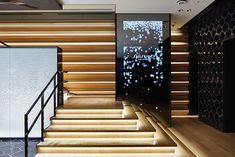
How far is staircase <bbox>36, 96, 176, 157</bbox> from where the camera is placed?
4301mm

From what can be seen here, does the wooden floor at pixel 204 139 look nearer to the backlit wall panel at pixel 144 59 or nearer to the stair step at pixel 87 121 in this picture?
the backlit wall panel at pixel 144 59

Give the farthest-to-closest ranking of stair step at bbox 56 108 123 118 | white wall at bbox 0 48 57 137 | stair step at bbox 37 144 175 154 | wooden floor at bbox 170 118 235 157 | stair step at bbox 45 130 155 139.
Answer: white wall at bbox 0 48 57 137, stair step at bbox 56 108 123 118, stair step at bbox 45 130 155 139, wooden floor at bbox 170 118 235 157, stair step at bbox 37 144 175 154

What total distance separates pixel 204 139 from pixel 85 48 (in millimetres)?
4668

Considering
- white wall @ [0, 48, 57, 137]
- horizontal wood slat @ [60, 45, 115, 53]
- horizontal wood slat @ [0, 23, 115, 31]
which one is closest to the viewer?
white wall @ [0, 48, 57, 137]

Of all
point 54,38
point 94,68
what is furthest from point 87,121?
point 54,38

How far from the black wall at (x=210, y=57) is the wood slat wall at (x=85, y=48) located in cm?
39

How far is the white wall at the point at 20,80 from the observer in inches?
260

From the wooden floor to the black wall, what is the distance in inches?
12.9

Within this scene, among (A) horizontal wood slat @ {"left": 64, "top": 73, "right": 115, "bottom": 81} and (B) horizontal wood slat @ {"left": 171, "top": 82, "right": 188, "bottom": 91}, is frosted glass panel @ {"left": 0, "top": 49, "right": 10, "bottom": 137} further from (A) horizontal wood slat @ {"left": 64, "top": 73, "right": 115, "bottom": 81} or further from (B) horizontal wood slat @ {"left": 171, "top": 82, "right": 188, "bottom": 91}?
(B) horizontal wood slat @ {"left": 171, "top": 82, "right": 188, "bottom": 91}

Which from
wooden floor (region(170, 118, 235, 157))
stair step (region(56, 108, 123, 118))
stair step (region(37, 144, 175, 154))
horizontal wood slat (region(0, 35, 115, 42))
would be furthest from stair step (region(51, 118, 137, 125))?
horizontal wood slat (region(0, 35, 115, 42))

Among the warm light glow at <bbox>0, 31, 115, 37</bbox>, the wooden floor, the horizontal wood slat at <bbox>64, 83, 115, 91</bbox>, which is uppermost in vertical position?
the warm light glow at <bbox>0, 31, 115, 37</bbox>

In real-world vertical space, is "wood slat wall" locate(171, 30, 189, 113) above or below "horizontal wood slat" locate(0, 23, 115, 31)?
below

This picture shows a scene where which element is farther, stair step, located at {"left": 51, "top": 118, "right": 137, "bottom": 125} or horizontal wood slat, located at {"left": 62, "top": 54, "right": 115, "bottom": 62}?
horizontal wood slat, located at {"left": 62, "top": 54, "right": 115, "bottom": 62}

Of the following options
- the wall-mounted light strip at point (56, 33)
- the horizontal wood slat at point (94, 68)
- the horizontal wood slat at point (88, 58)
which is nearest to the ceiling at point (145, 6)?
the wall-mounted light strip at point (56, 33)
